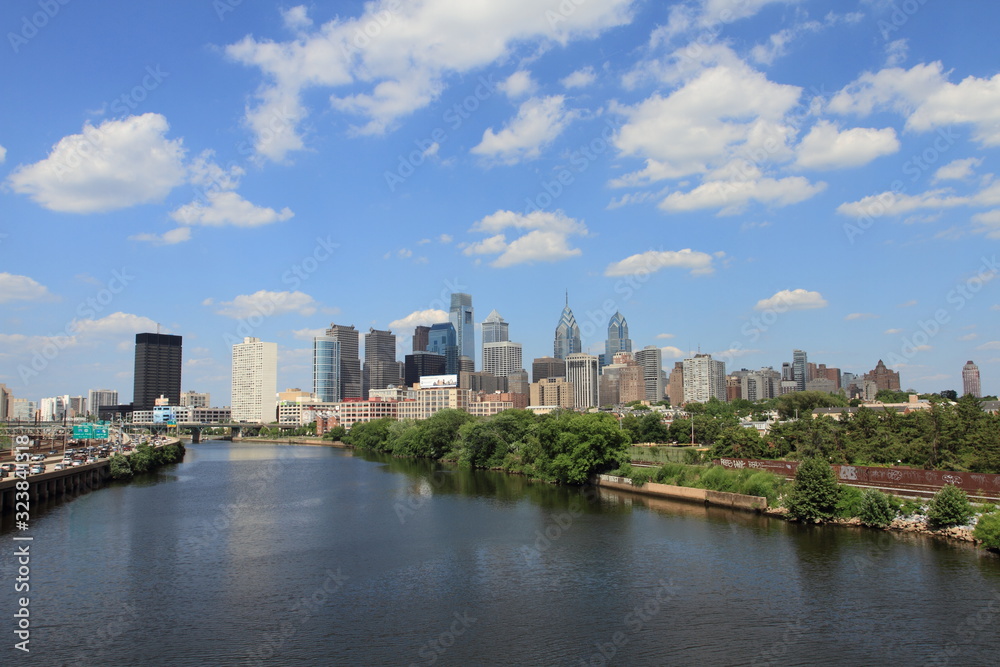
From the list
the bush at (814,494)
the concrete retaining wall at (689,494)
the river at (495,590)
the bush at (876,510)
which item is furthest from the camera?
the concrete retaining wall at (689,494)

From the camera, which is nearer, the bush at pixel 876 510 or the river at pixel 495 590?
the river at pixel 495 590

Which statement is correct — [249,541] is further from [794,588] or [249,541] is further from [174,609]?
[794,588]

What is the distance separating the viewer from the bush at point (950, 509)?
3797 cm

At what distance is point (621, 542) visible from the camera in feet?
128

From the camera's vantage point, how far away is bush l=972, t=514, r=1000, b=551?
34.2 metres

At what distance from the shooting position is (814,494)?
4369 cm

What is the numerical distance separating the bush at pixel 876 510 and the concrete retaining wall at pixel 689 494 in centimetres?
733
